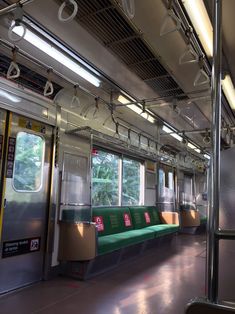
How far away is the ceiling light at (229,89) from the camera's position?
334cm

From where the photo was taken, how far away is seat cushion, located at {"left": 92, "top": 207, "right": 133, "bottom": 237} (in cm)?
481

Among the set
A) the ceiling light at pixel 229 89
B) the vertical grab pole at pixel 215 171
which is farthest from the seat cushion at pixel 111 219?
the vertical grab pole at pixel 215 171

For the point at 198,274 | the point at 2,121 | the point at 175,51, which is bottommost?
the point at 198,274

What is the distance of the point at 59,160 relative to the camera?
4.12m

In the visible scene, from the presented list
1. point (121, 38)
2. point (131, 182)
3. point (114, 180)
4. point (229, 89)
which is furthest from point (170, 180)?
point (121, 38)

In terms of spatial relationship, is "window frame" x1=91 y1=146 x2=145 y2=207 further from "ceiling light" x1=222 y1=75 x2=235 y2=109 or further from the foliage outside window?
"ceiling light" x1=222 y1=75 x2=235 y2=109

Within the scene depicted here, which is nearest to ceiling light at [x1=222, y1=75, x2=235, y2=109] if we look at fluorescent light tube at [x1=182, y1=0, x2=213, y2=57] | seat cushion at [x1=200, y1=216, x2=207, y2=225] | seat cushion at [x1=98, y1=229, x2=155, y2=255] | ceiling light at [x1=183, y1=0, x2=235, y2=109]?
ceiling light at [x1=183, y1=0, x2=235, y2=109]

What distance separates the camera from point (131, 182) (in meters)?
6.71

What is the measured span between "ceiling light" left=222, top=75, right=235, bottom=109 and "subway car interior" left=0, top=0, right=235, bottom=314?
16mm

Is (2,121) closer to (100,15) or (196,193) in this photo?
(100,15)

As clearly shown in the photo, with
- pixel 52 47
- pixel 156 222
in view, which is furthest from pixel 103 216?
pixel 52 47

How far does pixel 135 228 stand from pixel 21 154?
3.20m

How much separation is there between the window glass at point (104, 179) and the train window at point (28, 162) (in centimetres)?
157

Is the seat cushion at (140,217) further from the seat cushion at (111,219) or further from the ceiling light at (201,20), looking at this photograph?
the ceiling light at (201,20)
